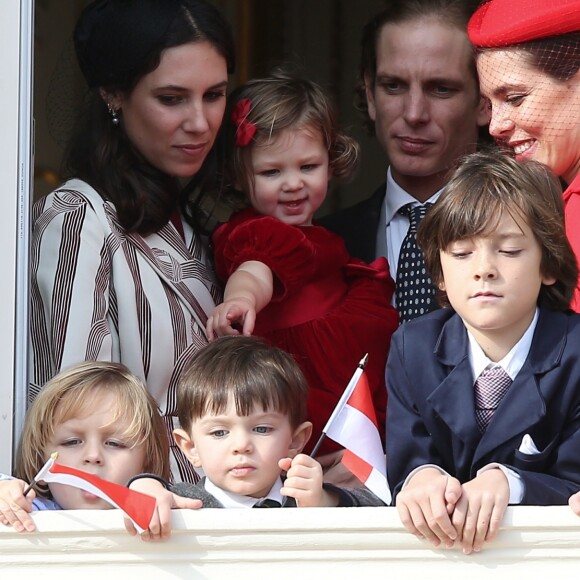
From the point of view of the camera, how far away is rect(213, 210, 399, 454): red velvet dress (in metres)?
3.43

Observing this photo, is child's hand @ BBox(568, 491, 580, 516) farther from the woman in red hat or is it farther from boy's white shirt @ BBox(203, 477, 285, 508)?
the woman in red hat

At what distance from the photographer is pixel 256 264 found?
342 cm

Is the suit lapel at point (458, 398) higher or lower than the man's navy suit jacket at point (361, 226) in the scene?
lower

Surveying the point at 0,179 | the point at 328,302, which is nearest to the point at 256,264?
the point at 328,302

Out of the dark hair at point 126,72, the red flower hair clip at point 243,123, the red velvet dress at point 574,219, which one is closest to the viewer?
the red velvet dress at point 574,219

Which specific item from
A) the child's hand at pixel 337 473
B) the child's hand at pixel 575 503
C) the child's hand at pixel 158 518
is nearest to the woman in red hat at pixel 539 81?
the child's hand at pixel 337 473

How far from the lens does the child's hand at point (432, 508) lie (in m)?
2.36

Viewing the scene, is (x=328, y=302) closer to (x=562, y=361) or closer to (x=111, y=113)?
(x=111, y=113)

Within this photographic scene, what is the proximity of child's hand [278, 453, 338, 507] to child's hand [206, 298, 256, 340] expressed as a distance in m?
0.64

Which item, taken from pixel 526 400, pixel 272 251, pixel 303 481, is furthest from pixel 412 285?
pixel 303 481

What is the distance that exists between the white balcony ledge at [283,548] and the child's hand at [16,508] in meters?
0.02

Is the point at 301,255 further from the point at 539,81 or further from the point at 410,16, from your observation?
the point at 410,16

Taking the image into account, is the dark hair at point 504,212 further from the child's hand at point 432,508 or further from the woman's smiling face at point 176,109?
the woman's smiling face at point 176,109

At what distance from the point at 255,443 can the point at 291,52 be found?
3.13m
